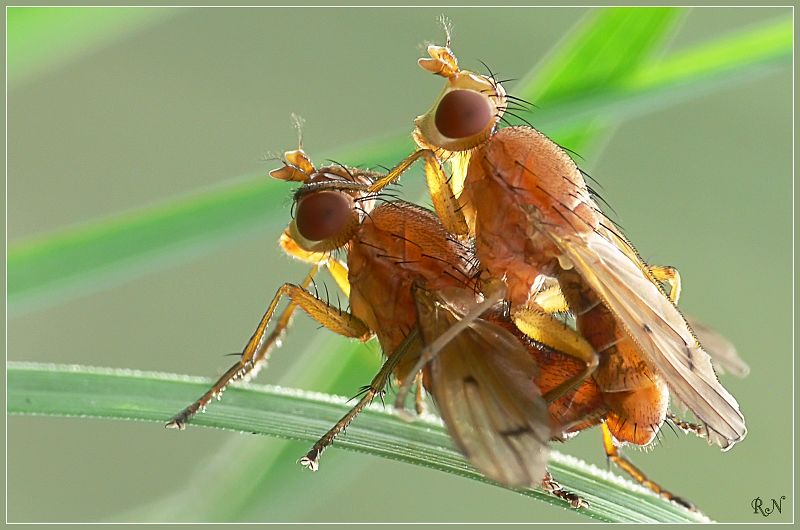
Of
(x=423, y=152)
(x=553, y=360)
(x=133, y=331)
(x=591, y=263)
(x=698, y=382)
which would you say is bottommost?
(x=698, y=382)

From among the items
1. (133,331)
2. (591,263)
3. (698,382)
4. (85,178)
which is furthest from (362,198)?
(85,178)

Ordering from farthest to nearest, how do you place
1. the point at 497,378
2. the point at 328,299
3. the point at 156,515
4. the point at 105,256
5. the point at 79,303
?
1. the point at 79,303
2. the point at 156,515
3. the point at 328,299
4. the point at 105,256
5. the point at 497,378

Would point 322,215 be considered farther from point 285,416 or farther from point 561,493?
point 561,493

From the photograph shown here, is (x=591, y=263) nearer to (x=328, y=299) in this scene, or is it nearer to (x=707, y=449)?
(x=328, y=299)

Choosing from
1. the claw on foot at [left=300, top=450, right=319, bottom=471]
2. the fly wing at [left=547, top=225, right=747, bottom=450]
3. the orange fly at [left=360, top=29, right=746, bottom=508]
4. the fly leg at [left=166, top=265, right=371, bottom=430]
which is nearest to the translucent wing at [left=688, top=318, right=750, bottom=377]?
the orange fly at [left=360, top=29, right=746, bottom=508]

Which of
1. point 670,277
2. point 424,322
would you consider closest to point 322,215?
point 424,322

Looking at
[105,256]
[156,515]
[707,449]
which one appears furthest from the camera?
[707,449]

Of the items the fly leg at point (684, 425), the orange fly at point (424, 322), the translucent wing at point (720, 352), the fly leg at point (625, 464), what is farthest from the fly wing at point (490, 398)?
the translucent wing at point (720, 352)
